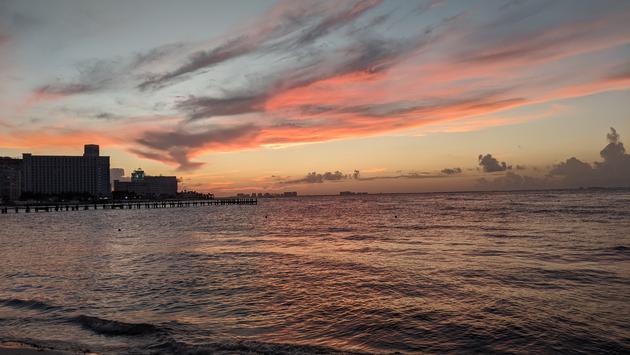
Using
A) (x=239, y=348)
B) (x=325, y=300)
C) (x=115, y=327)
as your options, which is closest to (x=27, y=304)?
(x=115, y=327)

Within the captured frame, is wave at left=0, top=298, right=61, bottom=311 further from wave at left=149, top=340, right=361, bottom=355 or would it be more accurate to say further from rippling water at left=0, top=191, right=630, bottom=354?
wave at left=149, top=340, right=361, bottom=355

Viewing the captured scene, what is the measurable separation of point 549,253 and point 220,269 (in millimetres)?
21570

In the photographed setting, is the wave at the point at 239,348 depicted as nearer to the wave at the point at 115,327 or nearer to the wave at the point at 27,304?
the wave at the point at 115,327

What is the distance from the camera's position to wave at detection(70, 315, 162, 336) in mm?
12539

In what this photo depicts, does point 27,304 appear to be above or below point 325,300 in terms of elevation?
above

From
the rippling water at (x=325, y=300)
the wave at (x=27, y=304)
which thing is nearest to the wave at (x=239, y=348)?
the rippling water at (x=325, y=300)

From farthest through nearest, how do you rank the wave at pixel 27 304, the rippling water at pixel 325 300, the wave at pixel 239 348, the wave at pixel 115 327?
the wave at pixel 27 304
the wave at pixel 115 327
the rippling water at pixel 325 300
the wave at pixel 239 348

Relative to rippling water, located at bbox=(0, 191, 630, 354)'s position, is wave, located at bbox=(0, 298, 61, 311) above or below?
above

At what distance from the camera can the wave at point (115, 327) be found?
41.1 ft

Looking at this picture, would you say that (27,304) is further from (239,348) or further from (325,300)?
(325,300)

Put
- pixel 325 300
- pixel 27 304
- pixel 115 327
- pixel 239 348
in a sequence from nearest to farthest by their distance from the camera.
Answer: pixel 239 348 → pixel 115 327 → pixel 27 304 → pixel 325 300

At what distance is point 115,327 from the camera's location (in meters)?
13.0

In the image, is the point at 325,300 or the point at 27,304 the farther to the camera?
the point at 325,300

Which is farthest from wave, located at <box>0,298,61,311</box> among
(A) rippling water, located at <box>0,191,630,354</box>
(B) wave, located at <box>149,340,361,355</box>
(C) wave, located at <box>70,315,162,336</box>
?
(B) wave, located at <box>149,340,361,355</box>
